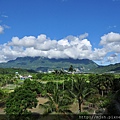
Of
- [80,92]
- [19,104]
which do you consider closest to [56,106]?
[80,92]

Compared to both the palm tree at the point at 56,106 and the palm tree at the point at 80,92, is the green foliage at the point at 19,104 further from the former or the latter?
the palm tree at the point at 80,92

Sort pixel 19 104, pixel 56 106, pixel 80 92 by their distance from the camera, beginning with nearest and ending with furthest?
pixel 56 106 → pixel 80 92 → pixel 19 104

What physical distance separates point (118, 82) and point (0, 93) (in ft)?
95.5

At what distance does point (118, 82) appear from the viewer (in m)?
54.8

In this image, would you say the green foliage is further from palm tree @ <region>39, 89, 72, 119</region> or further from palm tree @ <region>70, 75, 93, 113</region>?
palm tree @ <region>70, 75, 93, 113</region>

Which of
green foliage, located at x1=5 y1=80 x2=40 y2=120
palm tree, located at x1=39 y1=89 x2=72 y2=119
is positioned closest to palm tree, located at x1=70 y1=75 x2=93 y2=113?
palm tree, located at x1=39 y1=89 x2=72 y2=119

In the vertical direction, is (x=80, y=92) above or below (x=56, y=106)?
above

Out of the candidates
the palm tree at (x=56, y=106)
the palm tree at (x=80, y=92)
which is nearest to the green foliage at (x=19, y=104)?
the palm tree at (x=56, y=106)

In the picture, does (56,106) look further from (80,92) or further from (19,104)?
(19,104)

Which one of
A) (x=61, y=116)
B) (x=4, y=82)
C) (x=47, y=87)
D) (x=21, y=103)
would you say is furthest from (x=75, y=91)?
(x=4, y=82)

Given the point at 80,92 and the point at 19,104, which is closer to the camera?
the point at 80,92

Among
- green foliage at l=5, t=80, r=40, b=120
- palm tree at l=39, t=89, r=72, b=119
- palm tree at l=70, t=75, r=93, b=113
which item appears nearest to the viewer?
palm tree at l=39, t=89, r=72, b=119

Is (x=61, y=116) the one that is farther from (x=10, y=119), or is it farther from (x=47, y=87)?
(x=47, y=87)

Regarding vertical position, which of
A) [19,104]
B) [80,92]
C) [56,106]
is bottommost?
[19,104]
